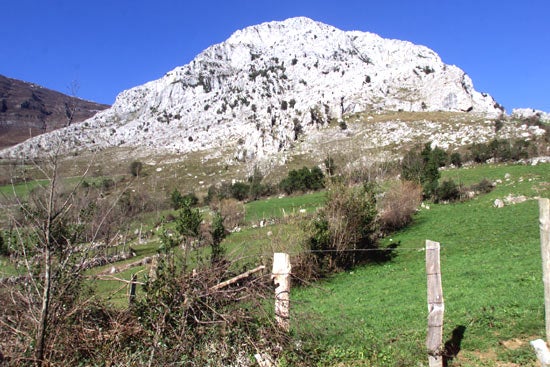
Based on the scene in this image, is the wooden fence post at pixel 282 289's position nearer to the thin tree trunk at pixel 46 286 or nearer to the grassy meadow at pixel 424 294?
the grassy meadow at pixel 424 294

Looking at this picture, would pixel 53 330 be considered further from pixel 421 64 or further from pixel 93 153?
pixel 421 64

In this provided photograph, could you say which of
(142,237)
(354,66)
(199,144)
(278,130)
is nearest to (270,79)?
(354,66)

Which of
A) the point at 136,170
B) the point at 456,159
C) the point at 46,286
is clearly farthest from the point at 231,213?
the point at 46,286

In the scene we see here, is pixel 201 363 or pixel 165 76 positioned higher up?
pixel 165 76

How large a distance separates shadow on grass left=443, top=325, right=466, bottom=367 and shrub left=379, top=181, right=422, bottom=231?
16233 mm

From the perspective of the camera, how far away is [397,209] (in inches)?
939

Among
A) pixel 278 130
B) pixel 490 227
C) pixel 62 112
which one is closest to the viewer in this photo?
pixel 62 112

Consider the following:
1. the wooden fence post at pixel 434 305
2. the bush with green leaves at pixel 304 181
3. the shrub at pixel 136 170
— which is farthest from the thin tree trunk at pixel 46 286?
the bush with green leaves at pixel 304 181

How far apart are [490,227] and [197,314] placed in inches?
753

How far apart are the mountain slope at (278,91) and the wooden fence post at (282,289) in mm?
62730

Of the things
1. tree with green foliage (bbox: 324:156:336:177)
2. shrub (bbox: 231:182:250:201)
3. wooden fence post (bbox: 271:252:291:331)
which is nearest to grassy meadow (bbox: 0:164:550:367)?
wooden fence post (bbox: 271:252:291:331)

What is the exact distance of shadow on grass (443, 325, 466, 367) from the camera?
646 centimetres

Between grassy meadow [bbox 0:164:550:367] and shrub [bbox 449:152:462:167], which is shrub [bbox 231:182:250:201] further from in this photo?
grassy meadow [bbox 0:164:550:367]

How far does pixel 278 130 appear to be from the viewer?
241 ft
